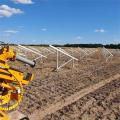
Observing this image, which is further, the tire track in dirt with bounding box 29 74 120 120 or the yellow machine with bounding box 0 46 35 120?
the tire track in dirt with bounding box 29 74 120 120

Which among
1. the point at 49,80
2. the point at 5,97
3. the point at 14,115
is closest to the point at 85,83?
the point at 49,80

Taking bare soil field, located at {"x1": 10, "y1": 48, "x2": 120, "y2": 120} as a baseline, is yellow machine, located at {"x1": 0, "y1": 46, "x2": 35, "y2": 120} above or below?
above

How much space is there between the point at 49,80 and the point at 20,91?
8.92 m

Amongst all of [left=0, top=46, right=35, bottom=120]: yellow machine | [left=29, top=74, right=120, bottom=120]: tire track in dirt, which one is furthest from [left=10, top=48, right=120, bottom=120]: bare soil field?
[left=0, top=46, right=35, bottom=120]: yellow machine

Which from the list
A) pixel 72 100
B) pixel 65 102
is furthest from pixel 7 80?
pixel 72 100

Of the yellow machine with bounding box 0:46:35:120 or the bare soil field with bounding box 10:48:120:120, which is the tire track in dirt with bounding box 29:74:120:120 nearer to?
the bare soil field with bounding box 10:48:120:120

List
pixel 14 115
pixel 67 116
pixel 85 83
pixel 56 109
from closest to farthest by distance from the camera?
pixel 14 115
pixel 67 116
pixel 56 109
pixel 85 83

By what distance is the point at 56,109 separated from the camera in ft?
30.5

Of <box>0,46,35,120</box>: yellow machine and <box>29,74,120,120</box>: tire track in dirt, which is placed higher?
<box>0,46,35,120</box>: yellow machine

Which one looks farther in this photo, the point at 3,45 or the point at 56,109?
the point at 56,109

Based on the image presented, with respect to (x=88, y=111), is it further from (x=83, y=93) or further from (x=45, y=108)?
(x=83, y=93)

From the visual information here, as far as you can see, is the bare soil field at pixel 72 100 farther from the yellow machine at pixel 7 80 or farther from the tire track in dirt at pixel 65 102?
the yellow machine at pixel 7 80

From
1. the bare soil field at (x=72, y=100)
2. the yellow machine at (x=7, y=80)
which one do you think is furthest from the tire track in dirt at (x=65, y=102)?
the yellow machine at (x=7, y=80)

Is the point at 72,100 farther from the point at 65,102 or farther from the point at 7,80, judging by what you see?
the point at 7,80
